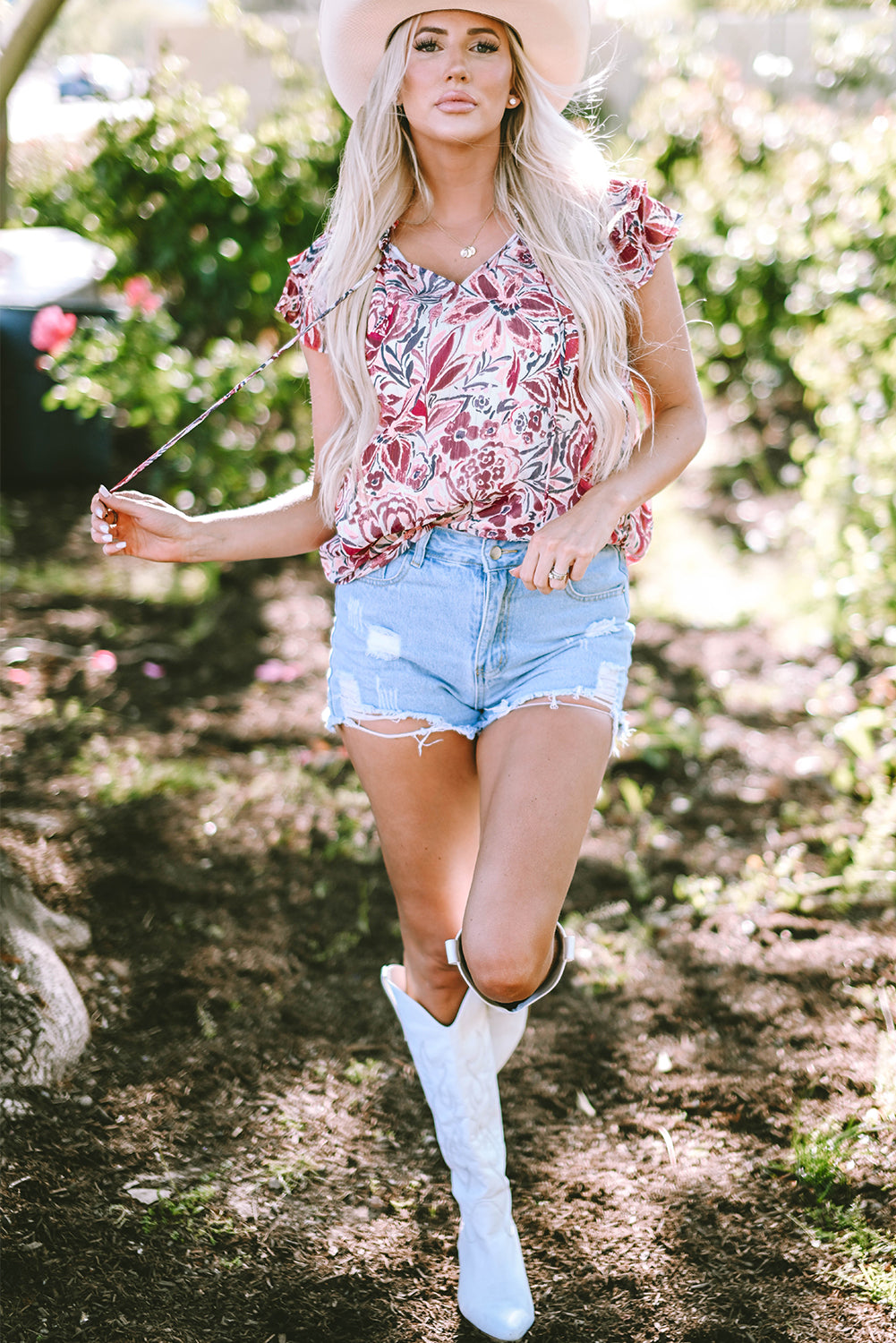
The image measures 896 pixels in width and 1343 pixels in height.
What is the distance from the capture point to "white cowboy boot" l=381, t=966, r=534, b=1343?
2.03 metres

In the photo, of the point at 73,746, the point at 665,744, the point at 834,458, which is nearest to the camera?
the point at 73,746

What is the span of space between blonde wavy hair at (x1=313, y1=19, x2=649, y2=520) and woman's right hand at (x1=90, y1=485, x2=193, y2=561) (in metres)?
0.27

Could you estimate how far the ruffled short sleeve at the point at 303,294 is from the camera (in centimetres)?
217

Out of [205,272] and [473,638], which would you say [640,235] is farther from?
[205,272]

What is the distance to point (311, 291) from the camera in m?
2.18

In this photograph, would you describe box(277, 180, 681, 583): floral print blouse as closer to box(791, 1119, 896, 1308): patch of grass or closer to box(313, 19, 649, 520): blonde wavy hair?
box(313, 19, 649, 520): blonde wavy hair

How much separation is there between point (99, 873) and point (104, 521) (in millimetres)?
1231

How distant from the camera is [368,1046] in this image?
2738 mm

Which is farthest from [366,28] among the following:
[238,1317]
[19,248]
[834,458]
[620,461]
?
[19,248]

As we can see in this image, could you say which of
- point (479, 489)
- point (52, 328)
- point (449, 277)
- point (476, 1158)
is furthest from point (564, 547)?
point (52, 328)

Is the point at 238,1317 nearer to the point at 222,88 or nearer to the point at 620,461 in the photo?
the point at 620,461

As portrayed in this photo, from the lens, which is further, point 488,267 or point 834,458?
point 834,458

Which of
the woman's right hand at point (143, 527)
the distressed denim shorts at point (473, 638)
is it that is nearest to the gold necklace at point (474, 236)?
the distressed denim shorts at point (473, 638)

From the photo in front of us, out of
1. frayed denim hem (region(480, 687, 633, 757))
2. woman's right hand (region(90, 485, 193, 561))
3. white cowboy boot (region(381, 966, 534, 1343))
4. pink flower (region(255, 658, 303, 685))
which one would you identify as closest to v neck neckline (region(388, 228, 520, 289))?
woman's right hand (region(90, 485, 193, 561))
